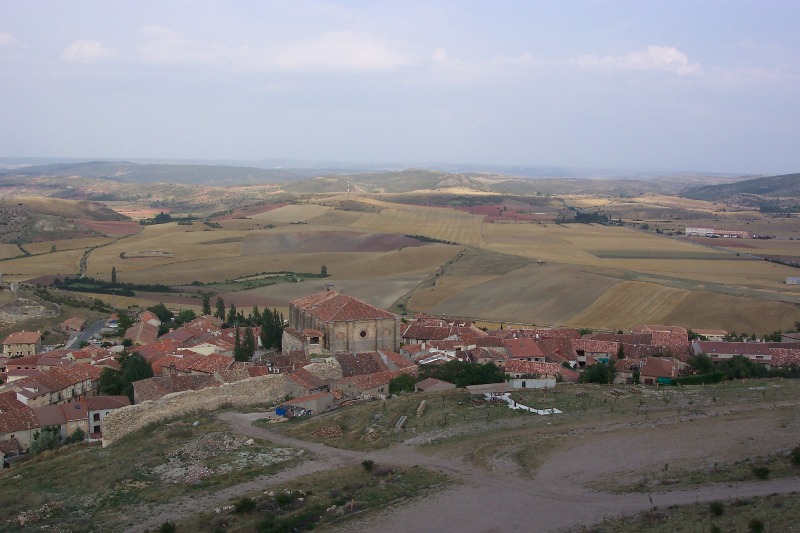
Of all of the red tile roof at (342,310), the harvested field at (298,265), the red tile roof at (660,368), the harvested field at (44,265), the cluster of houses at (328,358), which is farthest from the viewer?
the harvested field at (298,265)

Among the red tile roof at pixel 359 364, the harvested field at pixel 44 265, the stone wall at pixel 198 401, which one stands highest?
the stone wall at pixel 198 401

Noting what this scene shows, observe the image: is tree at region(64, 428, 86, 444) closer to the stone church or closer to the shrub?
the stone church

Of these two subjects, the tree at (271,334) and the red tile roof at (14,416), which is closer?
the red tile roof at (14,416)

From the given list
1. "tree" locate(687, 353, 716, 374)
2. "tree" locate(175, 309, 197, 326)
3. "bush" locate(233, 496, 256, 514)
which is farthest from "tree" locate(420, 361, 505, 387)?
"tree" locate(175, 309, 197, 326)

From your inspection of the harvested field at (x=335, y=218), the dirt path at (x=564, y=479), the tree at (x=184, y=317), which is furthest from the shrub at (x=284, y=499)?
the harvested field at (x=335, y=218)

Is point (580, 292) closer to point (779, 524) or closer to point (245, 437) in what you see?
point (245, 437)

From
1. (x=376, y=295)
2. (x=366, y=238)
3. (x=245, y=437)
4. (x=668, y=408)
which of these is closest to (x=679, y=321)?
(x=376, y=295)

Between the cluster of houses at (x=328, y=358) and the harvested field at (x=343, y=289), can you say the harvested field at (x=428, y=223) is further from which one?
the cluster of houses at (x=328, y=358)

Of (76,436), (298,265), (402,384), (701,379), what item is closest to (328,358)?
(402,384)
